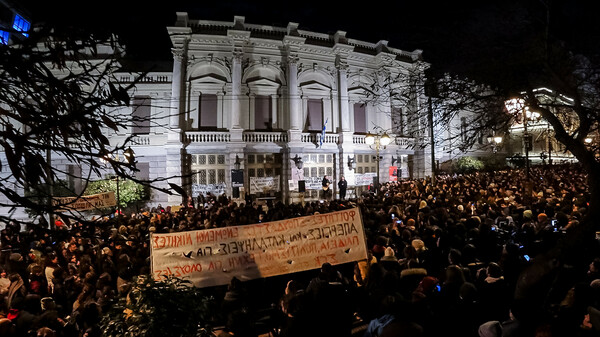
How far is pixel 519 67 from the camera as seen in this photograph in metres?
6.23

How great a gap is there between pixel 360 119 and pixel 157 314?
2564 centimetres

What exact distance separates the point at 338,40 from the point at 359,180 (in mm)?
10825

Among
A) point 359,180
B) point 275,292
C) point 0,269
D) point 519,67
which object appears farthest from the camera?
point 359,180

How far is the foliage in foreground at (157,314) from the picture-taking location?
3154 millimetres

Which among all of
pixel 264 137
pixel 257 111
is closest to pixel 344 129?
pixel 264 137

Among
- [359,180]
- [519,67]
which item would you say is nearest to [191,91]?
[359,180]

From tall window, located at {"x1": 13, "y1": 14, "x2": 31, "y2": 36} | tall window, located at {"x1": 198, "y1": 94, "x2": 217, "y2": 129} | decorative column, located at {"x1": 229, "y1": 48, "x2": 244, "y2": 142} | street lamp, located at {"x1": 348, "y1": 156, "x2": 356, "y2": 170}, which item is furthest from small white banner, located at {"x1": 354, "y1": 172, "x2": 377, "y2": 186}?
tall window, located at {"x1": 13, "y1": 14, "x2": 31, "y2": 36}

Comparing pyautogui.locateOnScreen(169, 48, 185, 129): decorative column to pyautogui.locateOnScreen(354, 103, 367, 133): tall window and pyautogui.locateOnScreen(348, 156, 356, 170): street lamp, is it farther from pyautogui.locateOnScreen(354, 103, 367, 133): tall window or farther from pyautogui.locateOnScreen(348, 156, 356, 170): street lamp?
pyautogui.locateOnScreen(354, 103, 367, 133): tall window

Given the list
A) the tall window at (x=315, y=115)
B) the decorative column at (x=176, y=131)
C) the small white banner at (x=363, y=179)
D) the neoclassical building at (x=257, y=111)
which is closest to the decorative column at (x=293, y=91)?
the neoclassical building at (x=257, y=111)

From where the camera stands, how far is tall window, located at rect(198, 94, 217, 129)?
79.4 feet

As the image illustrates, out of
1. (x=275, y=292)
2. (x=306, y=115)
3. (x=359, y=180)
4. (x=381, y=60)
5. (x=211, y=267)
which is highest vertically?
(x=381, y=60)

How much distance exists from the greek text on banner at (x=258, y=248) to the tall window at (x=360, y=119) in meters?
21.3

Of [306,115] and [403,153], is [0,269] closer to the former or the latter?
[306,115]

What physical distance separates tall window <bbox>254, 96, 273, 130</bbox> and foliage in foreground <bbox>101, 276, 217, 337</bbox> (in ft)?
72.0
